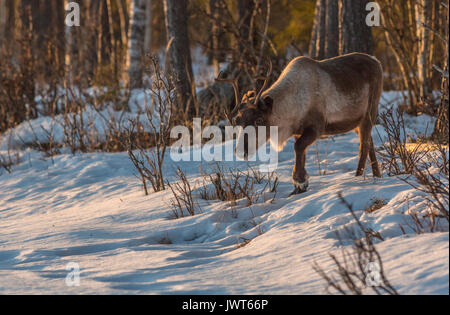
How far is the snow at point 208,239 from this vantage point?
3162mm

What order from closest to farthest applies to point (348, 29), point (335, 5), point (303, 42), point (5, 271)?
point (5, 271)
point (348, 29)
point (335, 5)
point (303, 42)

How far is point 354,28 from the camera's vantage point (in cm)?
796

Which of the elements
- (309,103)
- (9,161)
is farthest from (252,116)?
(9,161)

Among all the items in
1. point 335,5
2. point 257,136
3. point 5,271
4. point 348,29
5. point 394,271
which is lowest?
point 5,271

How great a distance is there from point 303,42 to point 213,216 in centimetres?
1832

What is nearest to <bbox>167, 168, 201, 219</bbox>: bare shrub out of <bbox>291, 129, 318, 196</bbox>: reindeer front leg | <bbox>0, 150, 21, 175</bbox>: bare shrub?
<bbox>291, 129, 318, 196</bbox>: reindeer front leg

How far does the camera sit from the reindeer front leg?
5.17 m

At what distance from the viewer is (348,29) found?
26.2ft

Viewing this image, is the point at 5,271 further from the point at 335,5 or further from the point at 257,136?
the point at 335,5

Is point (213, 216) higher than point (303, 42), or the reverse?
point (303, 42)

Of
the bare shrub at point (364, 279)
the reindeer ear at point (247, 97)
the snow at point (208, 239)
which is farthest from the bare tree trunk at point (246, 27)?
the bare shrub at point (364, 279)

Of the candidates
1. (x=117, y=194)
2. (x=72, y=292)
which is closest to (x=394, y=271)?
(x=72, y=292)

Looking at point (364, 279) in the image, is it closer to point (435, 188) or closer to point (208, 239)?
point (435, 188)
